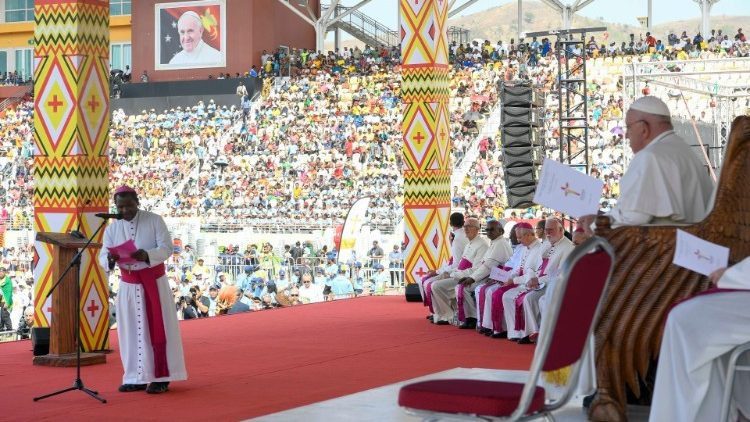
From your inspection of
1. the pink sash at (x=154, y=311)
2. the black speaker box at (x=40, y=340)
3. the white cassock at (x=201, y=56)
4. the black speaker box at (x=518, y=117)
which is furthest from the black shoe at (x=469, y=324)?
the white cassock at (x=201, y=56)

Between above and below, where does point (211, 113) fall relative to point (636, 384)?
above

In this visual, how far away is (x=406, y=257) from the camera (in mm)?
15812

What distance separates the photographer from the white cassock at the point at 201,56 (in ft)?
113

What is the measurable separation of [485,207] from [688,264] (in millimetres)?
19415

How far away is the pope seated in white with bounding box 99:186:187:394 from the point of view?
7633mm

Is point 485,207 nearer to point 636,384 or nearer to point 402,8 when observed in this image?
point 402,8

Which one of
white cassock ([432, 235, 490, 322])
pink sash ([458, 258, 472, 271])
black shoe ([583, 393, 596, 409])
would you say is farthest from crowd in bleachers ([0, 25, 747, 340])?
black shoe ([583, 393, 596, 409])

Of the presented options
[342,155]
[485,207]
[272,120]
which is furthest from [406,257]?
[272,120]

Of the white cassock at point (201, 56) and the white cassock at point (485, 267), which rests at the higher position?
the white cassock at point (201, 56)

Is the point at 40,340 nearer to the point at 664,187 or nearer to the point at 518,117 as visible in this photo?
the point at 664,187

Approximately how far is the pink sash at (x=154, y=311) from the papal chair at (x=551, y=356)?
4165 mm

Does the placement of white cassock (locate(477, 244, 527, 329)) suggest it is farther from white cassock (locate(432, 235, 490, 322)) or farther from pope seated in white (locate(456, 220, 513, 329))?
white cassock (locate(432, 235, 490, 322))

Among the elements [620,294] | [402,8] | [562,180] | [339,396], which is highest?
[402,8]

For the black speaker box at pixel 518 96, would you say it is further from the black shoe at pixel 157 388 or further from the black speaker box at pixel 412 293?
the black shoe at pixel 157 388
